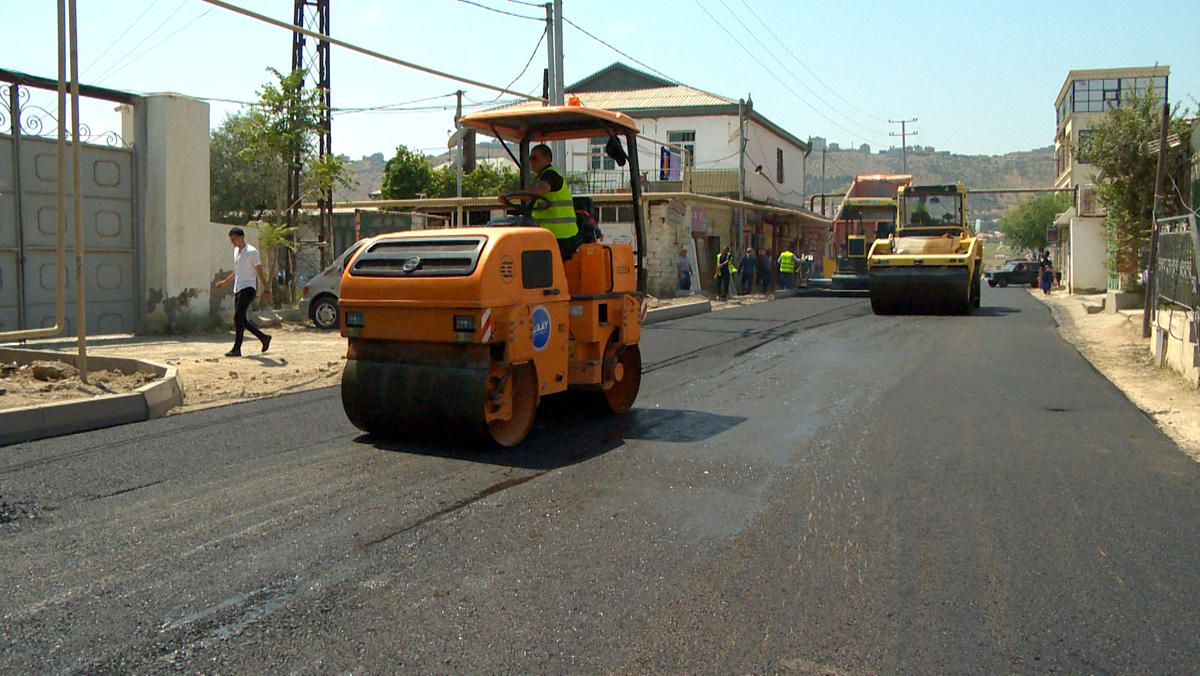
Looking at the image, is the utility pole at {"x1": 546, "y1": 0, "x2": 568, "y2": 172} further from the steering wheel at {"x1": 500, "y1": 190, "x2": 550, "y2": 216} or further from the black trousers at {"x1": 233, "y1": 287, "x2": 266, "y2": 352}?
the steering wheel at {"x1": 500, "y1": 190, "x2": 550, "y2": 216}

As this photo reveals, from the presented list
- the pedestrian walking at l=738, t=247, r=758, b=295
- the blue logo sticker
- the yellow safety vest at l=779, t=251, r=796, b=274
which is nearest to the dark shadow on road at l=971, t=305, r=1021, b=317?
the yellow safety vest at l=779, t=251, r=796, b=274

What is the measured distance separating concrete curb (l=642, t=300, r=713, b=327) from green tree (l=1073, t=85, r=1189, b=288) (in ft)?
27.9

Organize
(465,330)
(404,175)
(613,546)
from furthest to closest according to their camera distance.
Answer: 1. (404,175)
2. (465,330)
3. (613,546)

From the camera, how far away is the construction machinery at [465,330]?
665 cm

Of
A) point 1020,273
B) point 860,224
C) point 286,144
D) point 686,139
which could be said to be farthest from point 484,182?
point 1020,273

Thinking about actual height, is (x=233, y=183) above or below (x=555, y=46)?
below

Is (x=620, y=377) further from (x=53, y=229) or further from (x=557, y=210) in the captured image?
(x=53, y=229)

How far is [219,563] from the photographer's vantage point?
453 centimetres

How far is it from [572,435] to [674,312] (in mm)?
13251

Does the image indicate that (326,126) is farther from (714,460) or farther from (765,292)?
(765,292)

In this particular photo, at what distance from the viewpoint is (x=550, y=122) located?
8430mm

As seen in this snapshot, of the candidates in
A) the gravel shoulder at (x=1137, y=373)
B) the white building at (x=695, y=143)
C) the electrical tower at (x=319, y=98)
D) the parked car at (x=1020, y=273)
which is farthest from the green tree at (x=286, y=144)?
the parked car at (x=1020, y=273)

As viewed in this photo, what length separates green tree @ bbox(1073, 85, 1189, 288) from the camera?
19.2 meters

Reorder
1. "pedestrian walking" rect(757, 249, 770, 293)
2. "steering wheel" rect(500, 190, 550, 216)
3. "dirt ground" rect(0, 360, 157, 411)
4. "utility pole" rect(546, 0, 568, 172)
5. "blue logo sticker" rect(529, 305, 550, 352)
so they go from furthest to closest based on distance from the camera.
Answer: "pedestrian walking" rect(757, 249, 770, 293) < "utility pole" rect(546, 0, 568, 172) < "dirt ground" rect(0, 360, 157, 411) < "steering wheel" rect(500, 190, 550, 216) < "blue logo sticker" rect(529, 305, 550, 352)
